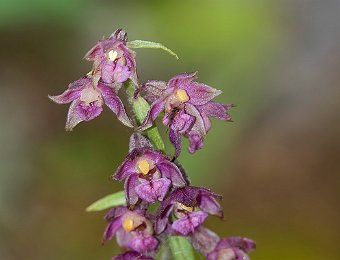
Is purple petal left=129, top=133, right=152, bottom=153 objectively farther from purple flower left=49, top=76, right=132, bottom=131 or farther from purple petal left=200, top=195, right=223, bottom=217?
purple petal left=200, top=195, right=223, bottom=217

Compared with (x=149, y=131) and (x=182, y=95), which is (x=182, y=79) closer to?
(x=182, y=95)

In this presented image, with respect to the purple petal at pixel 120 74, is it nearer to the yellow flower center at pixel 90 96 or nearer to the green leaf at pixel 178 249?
the yellow flower center at pixel 90 96

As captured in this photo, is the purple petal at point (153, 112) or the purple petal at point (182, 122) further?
the purple petal at point (182, 122)

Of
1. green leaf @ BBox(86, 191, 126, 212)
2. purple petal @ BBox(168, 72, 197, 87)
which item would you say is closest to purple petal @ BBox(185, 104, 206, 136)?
purple petal @ BBox(168, 72, 197, 87)

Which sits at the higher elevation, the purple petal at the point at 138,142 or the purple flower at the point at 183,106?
the purple flower at the point at 183,106

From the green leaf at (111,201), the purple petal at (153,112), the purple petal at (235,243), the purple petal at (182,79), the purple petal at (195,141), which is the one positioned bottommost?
the green leaf at (111,201)

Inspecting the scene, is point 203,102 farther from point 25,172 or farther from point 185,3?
point 185,3

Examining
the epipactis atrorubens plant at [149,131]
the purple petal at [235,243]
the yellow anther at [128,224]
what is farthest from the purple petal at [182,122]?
the purple petal at [235,243]

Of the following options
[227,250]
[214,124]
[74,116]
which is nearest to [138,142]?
[74,116]
